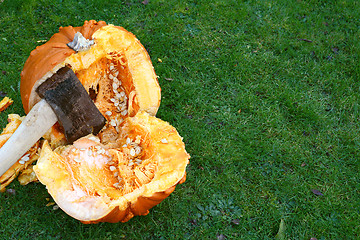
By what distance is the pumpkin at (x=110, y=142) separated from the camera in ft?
8.66

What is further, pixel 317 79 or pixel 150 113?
pixel 317 79

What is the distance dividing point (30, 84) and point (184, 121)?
1750mm

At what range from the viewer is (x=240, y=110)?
4.06 metres

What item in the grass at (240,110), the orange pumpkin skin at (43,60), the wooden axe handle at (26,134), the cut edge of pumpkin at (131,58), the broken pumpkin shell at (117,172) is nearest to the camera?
the broken pumpkin shell at (117,172)

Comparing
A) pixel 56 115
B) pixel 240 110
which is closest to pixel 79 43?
pixel 56 115

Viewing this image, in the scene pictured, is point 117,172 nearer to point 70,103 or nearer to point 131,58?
point 70,103

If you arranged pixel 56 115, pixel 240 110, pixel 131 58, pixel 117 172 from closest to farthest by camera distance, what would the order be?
pixel 56 115, pixel 117 172, pixel 131 58, pixel 240 110

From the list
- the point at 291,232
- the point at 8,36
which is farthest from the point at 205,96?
the point at 8,36

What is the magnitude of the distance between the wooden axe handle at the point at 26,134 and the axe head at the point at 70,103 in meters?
0.09

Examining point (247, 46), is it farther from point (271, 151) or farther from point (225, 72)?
point (271, 151)

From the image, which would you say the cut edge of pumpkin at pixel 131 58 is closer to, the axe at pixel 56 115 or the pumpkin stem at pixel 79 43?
the pumpkin stem at pixel 79 43

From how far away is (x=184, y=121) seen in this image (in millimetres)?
3902

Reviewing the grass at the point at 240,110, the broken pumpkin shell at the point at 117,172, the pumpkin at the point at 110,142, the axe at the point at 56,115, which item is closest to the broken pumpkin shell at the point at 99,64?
the pumpkin at the point at 110,142

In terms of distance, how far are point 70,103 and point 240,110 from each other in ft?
6.80
